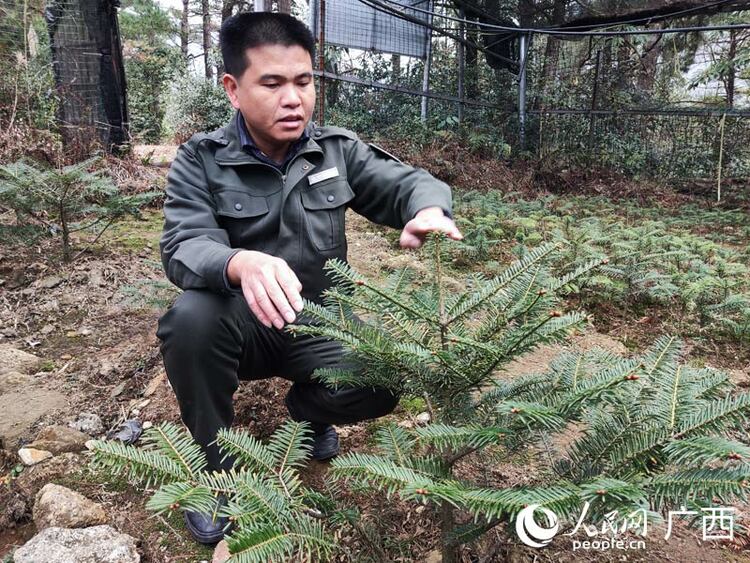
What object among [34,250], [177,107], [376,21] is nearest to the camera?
[34,250]

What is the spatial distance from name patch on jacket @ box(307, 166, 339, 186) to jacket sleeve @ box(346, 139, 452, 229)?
92 millimetres

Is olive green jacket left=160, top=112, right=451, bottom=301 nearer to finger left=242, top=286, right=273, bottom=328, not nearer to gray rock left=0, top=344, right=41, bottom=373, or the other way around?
finger left=242, top=286, right=273, bottom=328

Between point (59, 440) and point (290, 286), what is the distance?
163cm

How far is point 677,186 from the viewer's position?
990cm

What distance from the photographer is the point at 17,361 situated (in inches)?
112

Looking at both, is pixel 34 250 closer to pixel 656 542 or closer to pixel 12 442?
pixel 12 442

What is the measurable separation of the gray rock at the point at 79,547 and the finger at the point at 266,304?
0.96m

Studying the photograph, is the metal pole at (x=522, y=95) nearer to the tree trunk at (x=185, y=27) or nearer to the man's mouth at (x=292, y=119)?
the man's mouth at (x=292, y=119)

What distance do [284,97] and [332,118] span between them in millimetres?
8264

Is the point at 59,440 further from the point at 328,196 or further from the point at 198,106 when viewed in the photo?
the point at 198,106

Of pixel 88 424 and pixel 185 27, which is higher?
pixel 185 27

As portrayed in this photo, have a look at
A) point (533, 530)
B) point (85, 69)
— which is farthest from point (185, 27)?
point (533, 530)

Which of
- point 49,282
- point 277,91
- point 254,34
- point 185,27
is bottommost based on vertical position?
point 49,282

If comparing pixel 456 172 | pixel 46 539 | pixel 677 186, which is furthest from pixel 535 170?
pixel 46 539
